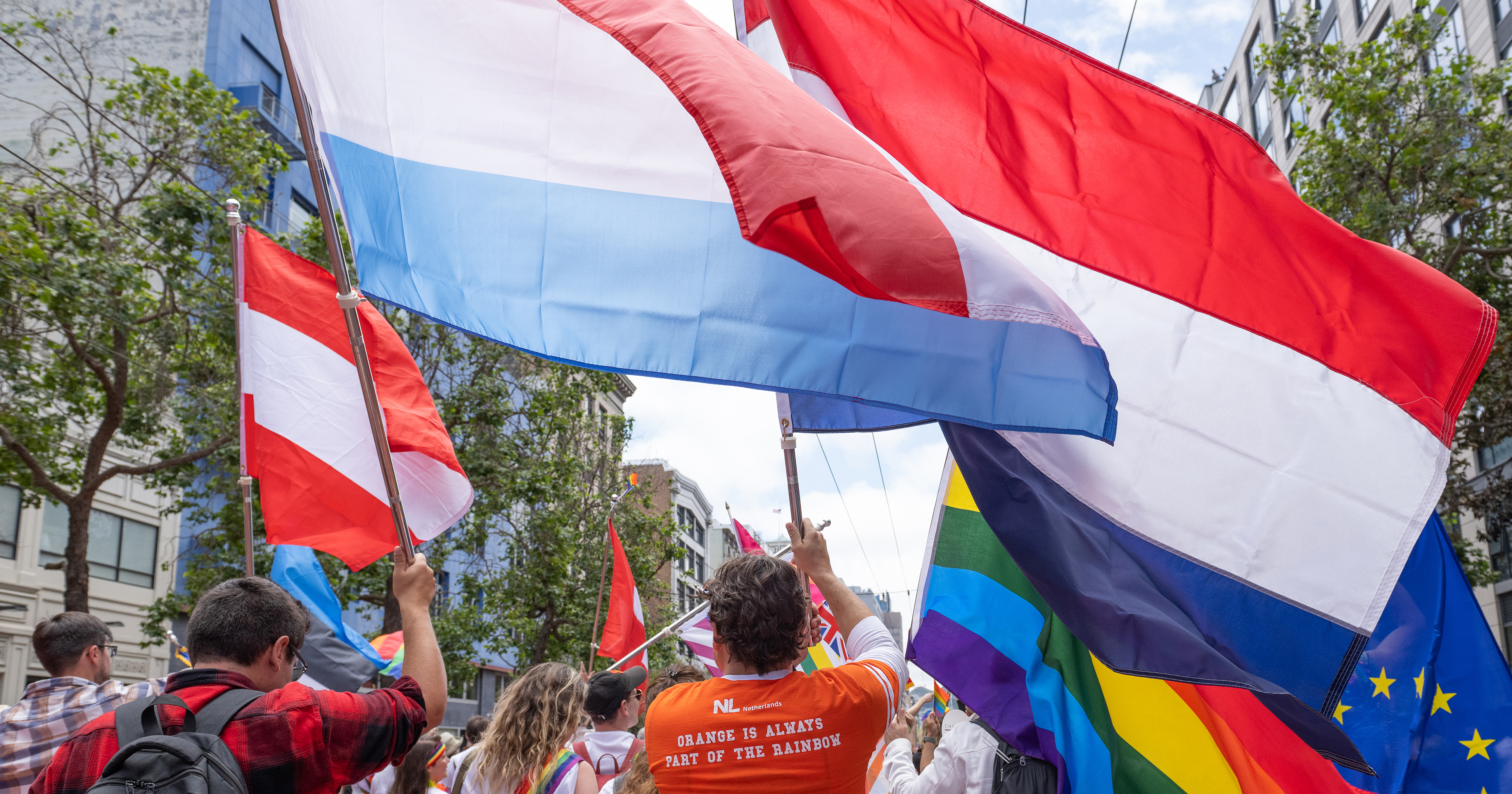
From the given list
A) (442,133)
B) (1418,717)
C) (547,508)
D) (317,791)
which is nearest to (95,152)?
(547,508)

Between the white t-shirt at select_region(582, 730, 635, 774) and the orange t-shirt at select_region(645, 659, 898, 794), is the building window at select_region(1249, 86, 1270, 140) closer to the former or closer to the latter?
the white t-shirt at select_region(582, 730, 635, 774)

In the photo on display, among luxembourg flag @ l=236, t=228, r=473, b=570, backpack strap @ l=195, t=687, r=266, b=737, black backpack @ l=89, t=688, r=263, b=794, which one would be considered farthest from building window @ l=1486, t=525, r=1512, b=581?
black backpack @ l=89, t=688, r=263, b=794

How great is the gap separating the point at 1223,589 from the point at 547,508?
65.9 feet

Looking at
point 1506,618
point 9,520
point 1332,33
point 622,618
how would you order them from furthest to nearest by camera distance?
1. point 1332,33
2. point 1506,618
3. point 9,520
4. point 622,618

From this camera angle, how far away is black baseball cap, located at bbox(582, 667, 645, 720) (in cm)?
587

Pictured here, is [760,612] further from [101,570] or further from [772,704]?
[101,570]

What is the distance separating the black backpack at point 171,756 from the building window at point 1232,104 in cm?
4963

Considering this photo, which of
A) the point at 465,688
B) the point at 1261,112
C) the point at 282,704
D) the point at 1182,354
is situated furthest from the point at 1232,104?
the point at 282,704

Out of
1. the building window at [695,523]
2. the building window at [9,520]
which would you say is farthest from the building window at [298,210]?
the building window at [695,523]

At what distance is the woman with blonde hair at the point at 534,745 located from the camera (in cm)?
458

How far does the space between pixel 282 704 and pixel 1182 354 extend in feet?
9.51

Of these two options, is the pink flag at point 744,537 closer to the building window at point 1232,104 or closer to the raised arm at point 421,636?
the raised arm at point 421,636

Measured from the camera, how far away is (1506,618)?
82.2ft

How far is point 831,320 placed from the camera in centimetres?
323
